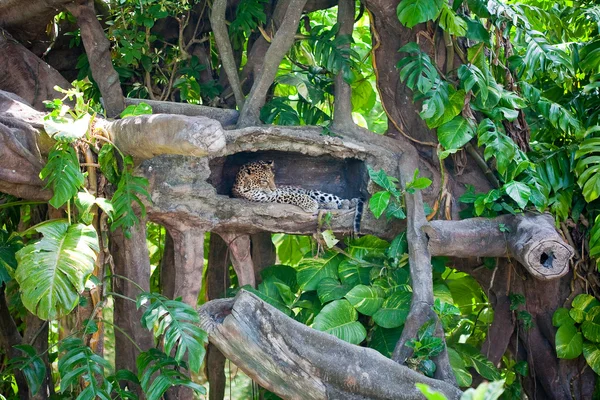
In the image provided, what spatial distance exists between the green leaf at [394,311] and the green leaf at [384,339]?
0.62ft

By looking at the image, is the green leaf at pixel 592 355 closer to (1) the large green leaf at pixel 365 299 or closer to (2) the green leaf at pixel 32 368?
(1) the large green leaf at pixel 365 299

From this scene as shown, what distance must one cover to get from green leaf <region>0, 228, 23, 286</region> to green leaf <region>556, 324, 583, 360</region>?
412 centimetres

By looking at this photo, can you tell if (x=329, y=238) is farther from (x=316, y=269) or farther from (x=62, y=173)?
(x=62, y=173)

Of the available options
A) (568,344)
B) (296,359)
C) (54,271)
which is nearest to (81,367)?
(54,271)

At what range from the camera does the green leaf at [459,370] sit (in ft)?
18.6

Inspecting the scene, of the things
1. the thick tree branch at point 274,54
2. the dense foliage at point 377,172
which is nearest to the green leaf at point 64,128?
the dense foliage at point 377,172

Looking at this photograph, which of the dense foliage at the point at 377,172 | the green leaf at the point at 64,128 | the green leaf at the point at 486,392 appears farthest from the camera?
the dense foliage at the point at 377,172

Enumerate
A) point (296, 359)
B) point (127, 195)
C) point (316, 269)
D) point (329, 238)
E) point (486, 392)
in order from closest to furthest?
point (486, 392) < point (296, 359) < point (127, 195) < point (329, 238) < point (316, 269)

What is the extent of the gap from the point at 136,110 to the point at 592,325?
3.86m

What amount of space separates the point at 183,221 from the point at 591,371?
3.52 meters

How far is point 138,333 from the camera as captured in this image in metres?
5.88

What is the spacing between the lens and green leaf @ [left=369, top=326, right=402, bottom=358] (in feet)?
18.6

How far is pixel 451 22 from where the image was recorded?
18.7ft

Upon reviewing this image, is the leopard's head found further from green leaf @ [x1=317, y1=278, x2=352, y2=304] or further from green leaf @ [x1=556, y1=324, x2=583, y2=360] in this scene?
green leaf @ [x1=556, y1=324, x2=583, y2=360]
